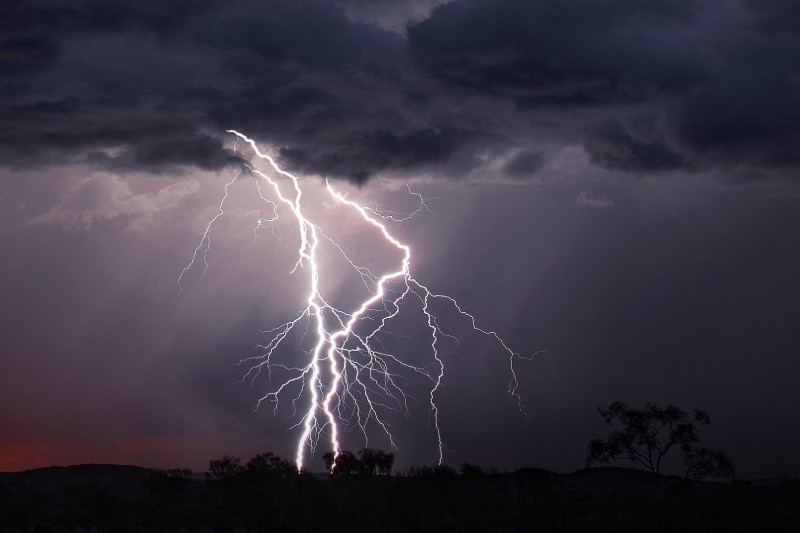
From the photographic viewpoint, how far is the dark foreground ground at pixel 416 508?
33.5 meters

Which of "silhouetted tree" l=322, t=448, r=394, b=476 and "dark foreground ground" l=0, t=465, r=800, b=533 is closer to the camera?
"dark foreground ground" l=0, t=465, r=800, b=533

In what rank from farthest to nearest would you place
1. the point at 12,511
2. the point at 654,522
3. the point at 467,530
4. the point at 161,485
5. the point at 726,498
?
the point at 161,485 < the point at 12,511 < the point at 726,498 < the point at 467,530 < the point at 654,522

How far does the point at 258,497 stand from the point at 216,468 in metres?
7.56

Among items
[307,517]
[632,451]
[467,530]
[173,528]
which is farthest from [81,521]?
[632,451]

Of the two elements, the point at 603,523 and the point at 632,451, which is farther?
the point at 632,451

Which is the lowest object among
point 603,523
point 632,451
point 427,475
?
point 603,523

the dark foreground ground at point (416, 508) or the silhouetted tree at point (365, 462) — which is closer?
the dark foreground ground at point (416, 508)

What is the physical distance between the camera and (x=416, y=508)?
37969 millimetres

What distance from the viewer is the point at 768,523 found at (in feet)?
110

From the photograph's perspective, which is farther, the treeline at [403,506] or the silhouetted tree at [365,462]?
the silhouetted tree at [365,462]

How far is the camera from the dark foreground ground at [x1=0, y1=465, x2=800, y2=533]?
1320 inches

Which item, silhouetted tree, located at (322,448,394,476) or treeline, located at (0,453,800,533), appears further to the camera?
silhouetted tree, located at (322,448,394,476)

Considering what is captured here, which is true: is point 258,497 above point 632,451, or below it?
below

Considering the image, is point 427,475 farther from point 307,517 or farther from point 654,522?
point 654,522
